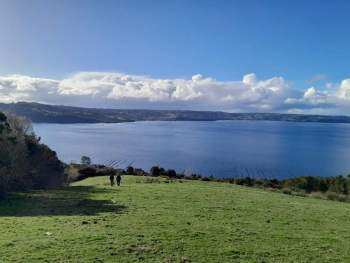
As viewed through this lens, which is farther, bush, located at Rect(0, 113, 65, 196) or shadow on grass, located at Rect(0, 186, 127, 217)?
bush, located at Rect(0, 113, 65, 196)

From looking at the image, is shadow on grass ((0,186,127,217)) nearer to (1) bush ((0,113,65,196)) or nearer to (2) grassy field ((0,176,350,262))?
(2) grassy field ((0,176,350,262))

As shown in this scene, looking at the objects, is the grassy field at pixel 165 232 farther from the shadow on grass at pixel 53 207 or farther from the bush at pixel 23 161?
the bush at pixel 23 161

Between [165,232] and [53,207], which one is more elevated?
[165,232]

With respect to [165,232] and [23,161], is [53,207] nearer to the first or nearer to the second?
[165,232]

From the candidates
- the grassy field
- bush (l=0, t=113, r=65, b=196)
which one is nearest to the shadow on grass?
the grassy field

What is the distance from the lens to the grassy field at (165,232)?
47.8ft

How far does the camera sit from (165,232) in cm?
1827

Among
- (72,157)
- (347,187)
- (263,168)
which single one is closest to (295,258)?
(347,187)

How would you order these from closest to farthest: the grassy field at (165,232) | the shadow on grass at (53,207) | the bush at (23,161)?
the grassy field at (165,232)
the shadow on grass at (53,207)
the bush at (23,161)

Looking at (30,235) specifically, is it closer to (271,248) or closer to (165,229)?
(165,229)

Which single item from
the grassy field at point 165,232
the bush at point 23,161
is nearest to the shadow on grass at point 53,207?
the grassy field at point 165,232

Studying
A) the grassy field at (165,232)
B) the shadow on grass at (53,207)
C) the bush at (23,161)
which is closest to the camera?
the grassy field at (165,232)

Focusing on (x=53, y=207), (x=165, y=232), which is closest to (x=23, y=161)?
(x=53, y=207)

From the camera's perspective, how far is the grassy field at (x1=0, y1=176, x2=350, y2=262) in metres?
14.6
